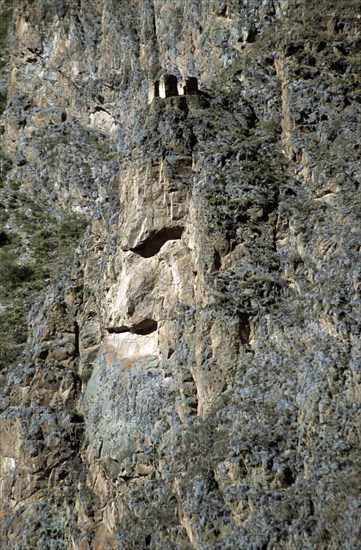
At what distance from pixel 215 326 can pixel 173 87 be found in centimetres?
889

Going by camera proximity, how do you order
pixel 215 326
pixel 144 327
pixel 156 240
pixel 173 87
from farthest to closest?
pixel 173 87 < pixel 144 327 < pixel 156 240 < pixel 215 326

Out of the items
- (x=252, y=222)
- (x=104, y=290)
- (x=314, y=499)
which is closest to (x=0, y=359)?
(x=104, y=290)

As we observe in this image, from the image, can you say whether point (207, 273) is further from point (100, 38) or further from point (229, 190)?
point (100, 38)

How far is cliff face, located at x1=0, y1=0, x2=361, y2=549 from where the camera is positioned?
55.3 feet

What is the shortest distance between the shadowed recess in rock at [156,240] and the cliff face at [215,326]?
4cm

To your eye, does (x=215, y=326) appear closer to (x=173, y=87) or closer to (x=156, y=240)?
(x=156, y=240)

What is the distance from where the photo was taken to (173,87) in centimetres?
2442

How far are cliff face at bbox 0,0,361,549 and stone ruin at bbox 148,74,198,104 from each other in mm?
243

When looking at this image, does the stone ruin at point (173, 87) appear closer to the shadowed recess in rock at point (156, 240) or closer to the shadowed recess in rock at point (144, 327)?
the shadowed recess in rock at point (156, 240)

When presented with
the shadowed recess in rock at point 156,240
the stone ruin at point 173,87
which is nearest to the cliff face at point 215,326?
the shadowed recess in rock at point 156,240

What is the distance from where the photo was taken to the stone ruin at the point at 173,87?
2411cm

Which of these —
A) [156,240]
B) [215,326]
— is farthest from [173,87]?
[215,326]

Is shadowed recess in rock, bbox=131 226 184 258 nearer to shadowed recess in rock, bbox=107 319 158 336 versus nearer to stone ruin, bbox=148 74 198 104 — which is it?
shadowed recess in rock, bbox=107 319 158 336

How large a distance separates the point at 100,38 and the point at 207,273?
26098 millimetres
